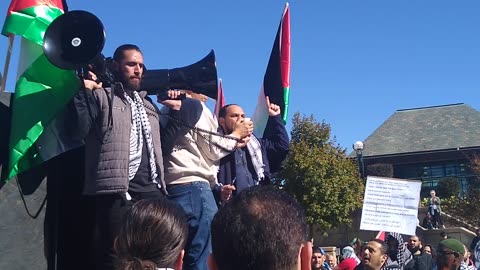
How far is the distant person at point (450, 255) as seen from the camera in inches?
248

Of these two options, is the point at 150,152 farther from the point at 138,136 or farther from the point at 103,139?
the point at 103,139

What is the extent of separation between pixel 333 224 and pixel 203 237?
29849 millimetres

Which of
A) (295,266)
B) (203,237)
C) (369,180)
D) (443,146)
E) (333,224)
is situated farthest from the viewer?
(443,146)

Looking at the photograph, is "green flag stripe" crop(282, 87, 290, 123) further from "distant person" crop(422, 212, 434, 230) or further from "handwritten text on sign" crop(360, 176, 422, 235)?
"distant person" crop(422, 212, 434, 230)

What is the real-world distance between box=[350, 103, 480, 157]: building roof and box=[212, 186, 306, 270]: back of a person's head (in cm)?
4394

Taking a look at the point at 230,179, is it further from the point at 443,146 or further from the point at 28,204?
the point at 443,146

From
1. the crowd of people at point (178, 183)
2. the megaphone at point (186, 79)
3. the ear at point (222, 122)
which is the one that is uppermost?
the megaphone at point (186, 79)

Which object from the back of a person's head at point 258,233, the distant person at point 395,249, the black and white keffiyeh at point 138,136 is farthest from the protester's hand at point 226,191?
the distant person at point 395,249

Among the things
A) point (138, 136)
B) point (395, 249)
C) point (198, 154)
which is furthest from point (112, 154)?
point (395, 249)

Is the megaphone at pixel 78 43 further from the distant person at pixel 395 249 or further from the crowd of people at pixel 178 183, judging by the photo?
the distant person at pixel 395 249

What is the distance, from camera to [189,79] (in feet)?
13.6

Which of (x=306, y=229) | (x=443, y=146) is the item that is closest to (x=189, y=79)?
(x=306, y=229)

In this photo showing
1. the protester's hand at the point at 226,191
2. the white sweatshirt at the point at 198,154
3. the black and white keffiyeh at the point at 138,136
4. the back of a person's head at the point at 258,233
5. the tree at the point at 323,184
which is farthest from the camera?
the tree at the point at 323,184

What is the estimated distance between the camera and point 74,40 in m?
3.52
